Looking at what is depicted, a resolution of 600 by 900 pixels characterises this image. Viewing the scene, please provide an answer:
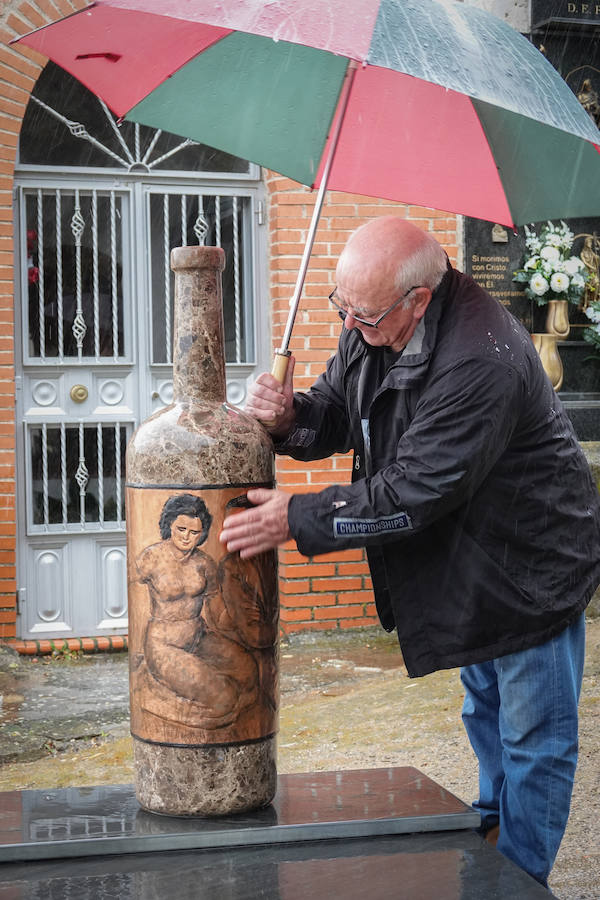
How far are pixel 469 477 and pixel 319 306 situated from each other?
4.33m

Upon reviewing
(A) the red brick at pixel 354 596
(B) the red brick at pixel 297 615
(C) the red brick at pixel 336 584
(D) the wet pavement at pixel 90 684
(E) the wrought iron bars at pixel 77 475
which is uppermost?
(E) the wrought iron bars at pixel 77 475

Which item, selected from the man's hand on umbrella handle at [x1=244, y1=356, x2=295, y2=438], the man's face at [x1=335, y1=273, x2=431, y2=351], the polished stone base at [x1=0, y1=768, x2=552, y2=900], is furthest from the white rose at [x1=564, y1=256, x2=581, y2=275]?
the polished stone base at [x1=0, y1=768, x2=552, y2=900]

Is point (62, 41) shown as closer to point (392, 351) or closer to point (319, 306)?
point (392, 351)

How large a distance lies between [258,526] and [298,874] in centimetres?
65

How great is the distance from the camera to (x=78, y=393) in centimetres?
645

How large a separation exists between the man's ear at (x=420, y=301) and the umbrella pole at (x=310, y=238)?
0.26m

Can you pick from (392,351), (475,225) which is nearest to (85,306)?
(475,225)

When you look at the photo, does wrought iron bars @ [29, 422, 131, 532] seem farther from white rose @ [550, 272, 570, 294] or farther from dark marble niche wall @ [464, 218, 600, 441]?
white rose @ [550, 272, 570, 294]

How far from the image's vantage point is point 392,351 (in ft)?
8.29

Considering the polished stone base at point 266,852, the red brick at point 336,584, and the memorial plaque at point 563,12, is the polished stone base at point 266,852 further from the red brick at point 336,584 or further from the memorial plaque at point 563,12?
the memorial plaque at point 563,12

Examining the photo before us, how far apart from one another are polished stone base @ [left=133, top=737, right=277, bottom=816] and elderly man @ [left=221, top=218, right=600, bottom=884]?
0.46m

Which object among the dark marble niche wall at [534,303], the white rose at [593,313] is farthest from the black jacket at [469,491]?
the white rose at [593,313]

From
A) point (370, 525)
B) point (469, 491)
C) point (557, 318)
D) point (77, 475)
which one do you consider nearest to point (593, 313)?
point (557, 318)

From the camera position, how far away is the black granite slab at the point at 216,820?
2.03 metres
